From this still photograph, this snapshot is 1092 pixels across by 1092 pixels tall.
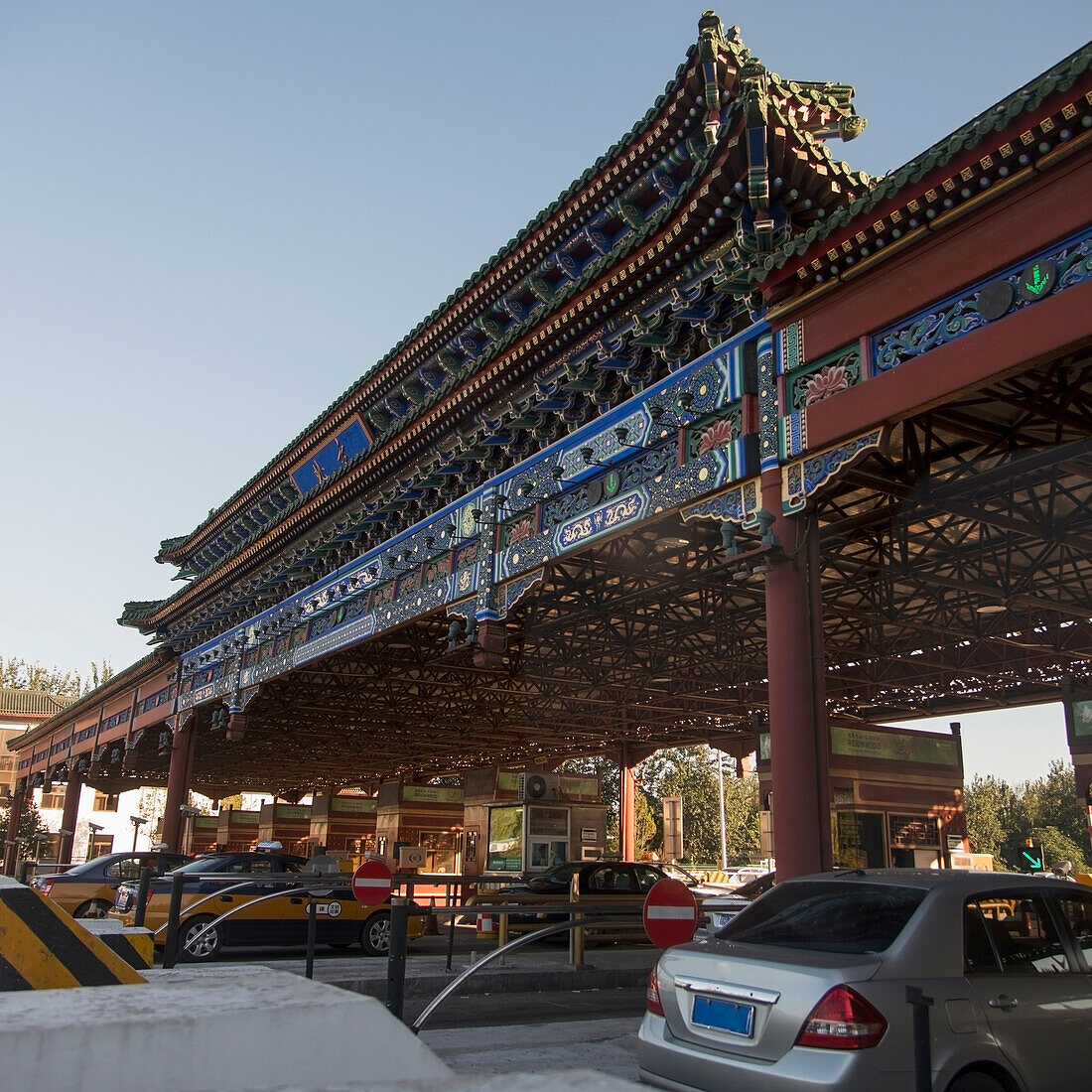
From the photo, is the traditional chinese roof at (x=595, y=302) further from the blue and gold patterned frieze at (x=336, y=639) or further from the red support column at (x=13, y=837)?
the red support column at (x=13, y=837)

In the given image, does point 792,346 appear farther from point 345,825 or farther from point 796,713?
point 345,825

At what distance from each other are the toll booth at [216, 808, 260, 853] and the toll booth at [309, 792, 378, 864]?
4794mm

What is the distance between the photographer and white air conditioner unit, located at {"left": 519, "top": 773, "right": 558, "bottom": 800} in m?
24.2

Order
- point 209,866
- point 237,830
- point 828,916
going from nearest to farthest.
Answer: point 828,916, point 209,866, point 237,830

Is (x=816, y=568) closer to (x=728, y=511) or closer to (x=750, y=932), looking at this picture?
(x=728, y=511)

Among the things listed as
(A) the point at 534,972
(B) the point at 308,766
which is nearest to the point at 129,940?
(A) the point at 534,972

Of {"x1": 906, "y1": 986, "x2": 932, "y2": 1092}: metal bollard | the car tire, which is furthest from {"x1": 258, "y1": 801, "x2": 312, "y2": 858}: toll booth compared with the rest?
{"x1": 906, "y1": 986, "x2": 932, "y2": 1092}: metal bollard

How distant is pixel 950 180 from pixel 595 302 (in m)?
5.47

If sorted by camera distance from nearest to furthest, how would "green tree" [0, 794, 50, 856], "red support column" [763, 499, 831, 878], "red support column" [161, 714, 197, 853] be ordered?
"red support column" [763, 499, 831, 878] → "red support column" [161, 714, 197, 853] → "green tree" [0, 794, 50, 856]

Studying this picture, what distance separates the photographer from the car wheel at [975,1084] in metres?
4.94

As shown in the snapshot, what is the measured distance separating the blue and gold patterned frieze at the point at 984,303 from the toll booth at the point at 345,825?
3192 centimetres

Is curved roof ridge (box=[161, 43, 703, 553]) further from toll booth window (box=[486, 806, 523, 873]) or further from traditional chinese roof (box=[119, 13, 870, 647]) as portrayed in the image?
toll booth window (box=[486, 806, 523, 873])

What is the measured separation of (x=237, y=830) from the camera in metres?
42.2

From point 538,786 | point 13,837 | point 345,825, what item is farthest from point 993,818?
point 13,837
